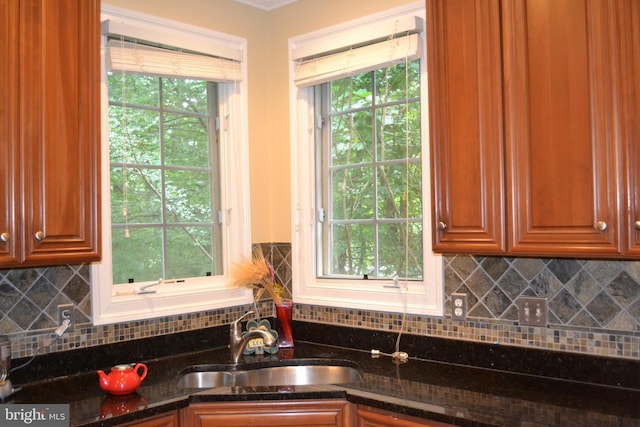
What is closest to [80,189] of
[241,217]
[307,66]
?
[241,217]

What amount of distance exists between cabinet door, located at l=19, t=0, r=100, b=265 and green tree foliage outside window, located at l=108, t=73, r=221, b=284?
1.69ft

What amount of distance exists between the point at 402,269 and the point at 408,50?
1.01 meters

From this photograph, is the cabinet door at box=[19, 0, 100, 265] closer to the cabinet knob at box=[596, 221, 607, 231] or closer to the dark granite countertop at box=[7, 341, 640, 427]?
the dark granite countertop at box=[7, 341, 640, 427]

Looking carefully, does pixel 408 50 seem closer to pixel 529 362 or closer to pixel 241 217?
pixel 241 217

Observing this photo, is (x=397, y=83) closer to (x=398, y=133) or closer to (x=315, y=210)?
(x=398, y=133)

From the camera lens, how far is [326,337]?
3.06 m

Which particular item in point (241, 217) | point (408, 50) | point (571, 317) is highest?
point (408, 50)

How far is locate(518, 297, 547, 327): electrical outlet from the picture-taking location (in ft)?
7.72

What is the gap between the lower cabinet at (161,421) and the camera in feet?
6.86

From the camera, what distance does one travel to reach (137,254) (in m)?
2.84

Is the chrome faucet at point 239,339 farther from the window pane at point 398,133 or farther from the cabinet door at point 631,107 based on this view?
the cabinet door at point 631,107

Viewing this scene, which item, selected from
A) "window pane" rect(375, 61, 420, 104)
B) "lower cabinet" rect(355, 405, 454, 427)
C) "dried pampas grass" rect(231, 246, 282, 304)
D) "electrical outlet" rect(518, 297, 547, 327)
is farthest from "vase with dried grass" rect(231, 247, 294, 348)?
"electrical outlet" rect(518, 297, 547, 327)

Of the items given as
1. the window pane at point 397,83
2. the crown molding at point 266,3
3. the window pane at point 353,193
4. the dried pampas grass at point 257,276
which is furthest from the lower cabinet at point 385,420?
the crown molding at point 266,3

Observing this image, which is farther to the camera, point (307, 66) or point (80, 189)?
point (307, 66)
